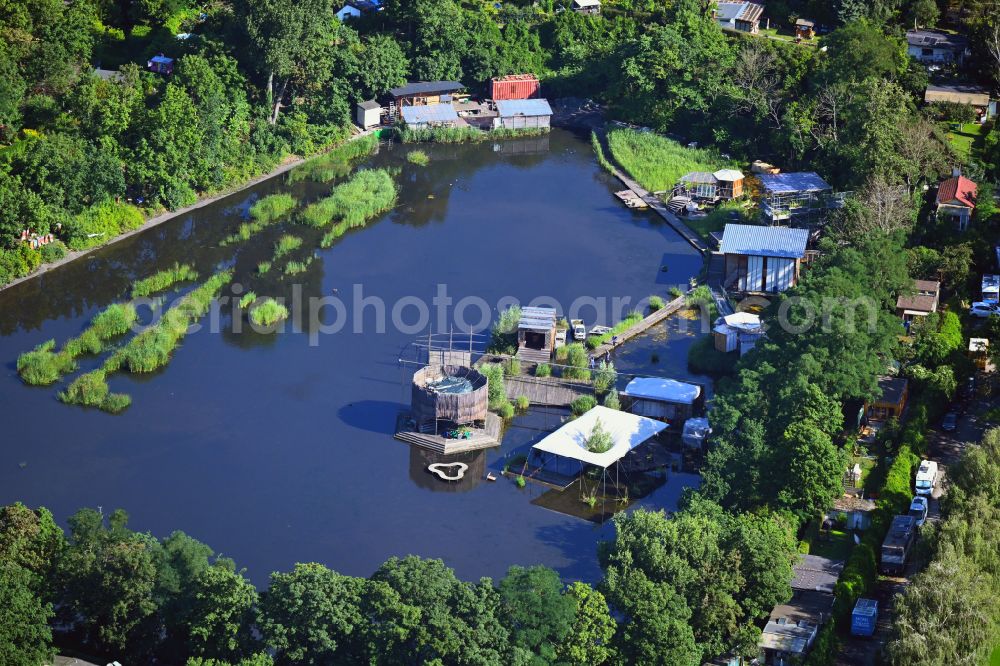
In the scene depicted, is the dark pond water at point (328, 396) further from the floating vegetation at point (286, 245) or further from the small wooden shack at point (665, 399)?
the small wooden shack at point (665, 399)

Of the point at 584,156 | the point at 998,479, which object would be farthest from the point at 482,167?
the point at 998,479

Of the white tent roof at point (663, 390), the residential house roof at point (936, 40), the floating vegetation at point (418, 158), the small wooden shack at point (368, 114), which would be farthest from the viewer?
the small wooden shack at point (368, 114)

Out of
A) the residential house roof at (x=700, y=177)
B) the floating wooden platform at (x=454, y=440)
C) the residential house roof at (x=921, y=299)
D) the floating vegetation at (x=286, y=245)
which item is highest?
the residential house roof at (x=700, y=177)

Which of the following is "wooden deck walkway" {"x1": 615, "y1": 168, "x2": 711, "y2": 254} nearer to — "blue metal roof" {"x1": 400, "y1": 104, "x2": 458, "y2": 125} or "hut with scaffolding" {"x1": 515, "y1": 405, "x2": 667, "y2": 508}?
"blue metal roof" {"x1": 400, "y1": 104, "x2": 458, "y2": 125}

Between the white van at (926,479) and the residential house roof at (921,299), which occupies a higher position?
the residential house roof at (921,299)

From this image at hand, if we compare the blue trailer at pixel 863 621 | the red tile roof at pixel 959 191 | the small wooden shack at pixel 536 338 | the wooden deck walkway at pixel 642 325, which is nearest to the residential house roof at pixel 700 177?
the red tile roof at pixel 959 191

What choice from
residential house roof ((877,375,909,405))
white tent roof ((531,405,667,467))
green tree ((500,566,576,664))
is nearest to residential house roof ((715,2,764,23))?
residential house roof ((877,375,909,405))
